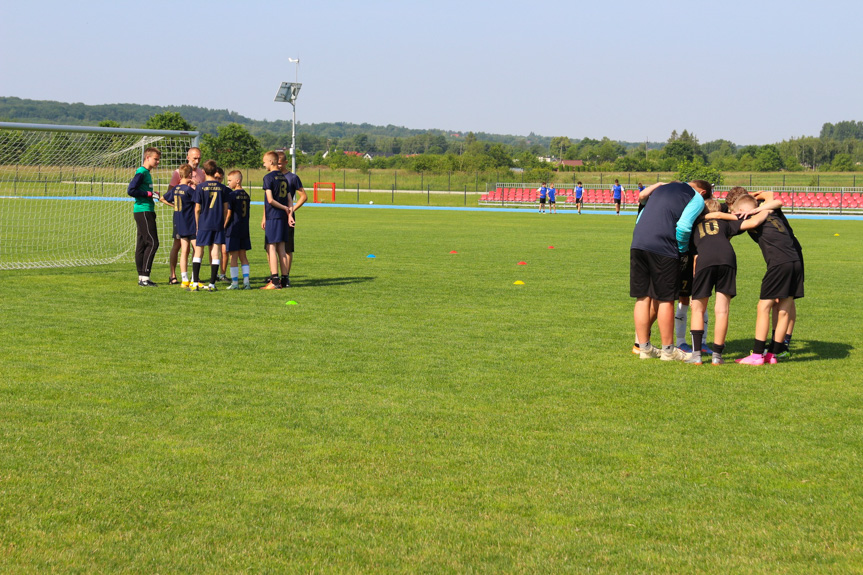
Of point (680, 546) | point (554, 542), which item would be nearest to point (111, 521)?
point (554, 542)

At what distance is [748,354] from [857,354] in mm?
1015

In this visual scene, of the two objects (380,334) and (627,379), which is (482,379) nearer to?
(627,379)

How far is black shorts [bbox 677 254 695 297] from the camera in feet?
25.9

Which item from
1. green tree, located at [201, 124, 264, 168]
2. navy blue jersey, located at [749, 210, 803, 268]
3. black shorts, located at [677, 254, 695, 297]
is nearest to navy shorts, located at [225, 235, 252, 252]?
black shorts, located at [677, 254, 695, 297]

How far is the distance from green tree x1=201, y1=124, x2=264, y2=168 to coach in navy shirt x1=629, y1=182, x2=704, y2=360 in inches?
2735

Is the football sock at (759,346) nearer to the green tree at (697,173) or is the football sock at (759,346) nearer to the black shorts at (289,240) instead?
the black shorts at (289,240)

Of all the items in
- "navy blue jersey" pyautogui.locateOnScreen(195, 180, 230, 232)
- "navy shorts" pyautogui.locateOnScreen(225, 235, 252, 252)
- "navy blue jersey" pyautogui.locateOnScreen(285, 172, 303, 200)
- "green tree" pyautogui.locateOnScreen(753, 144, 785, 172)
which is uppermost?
"green tree" pyautogui.locateOnScreen(753, 144, 785, 172)

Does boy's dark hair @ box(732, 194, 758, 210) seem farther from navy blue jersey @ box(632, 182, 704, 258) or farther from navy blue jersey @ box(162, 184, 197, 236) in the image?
navy blue jersey @ box(162, 184, 197, 236)

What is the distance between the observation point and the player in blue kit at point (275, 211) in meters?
12.2

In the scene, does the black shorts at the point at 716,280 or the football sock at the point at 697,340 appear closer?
the black shorts at the point at 716,280

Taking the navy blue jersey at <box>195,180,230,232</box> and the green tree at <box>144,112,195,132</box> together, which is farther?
the green tree at <box>144,112,195,132</box>

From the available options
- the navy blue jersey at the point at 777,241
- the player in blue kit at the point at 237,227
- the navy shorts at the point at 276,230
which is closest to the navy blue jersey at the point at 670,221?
the navy blue jersey at the point at 777,241

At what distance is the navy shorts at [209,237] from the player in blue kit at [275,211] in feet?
2.14

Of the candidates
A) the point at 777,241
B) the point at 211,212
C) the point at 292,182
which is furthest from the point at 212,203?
the point at 777,241
